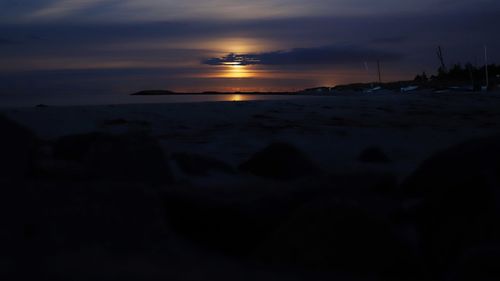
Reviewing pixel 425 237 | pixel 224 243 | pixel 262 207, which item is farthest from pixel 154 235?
pixel 425 237

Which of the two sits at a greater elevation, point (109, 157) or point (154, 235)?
point (109, 157)

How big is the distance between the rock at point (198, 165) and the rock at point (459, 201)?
Result: 948 millimetres

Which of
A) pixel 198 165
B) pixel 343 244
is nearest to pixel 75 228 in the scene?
pixel 343 244

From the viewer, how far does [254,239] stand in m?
1.63

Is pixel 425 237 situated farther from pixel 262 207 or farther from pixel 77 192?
pixel 77 192

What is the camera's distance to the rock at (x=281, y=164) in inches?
102

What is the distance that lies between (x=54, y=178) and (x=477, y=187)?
1.46 meters

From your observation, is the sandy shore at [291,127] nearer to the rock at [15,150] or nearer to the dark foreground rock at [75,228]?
the dark foreground rock at [75,228]

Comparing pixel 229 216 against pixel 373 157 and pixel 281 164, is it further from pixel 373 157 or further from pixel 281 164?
pixel 373 157

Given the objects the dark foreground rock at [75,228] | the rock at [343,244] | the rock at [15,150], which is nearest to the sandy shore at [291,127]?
the rock at [343,244]

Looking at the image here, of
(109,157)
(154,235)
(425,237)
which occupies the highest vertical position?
(109,157)

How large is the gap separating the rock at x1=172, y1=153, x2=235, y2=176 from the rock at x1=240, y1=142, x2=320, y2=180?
124 mm

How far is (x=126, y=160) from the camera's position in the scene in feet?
7.48

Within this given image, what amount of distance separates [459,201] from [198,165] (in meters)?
1.33
